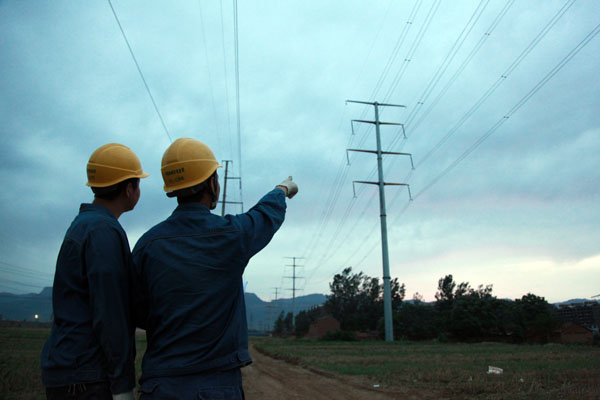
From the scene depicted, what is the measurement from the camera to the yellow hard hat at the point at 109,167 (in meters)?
2.50

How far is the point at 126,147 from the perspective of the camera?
266 centimetres

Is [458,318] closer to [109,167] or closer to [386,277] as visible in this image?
[386,277]

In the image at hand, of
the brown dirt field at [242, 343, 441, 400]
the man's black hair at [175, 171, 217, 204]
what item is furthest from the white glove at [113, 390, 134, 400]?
the brown dirt field at [242, 343, 441, 400]

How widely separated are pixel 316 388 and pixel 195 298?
35.5 ft

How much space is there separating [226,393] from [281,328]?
522 ft

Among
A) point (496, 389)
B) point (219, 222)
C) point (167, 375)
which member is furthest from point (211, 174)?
point (496, 389)

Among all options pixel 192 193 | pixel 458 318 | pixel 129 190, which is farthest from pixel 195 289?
pixel 458 318

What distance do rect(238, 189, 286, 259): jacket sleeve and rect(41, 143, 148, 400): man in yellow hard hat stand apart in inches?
24.9

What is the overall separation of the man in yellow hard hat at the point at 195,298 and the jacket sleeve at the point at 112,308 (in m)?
0.08

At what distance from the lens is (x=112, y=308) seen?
2006mm

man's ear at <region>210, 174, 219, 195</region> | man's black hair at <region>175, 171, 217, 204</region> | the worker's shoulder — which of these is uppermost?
man's ear at <region>210, 174, 219, 195</region>

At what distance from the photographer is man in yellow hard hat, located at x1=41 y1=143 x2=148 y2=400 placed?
6.55 feet

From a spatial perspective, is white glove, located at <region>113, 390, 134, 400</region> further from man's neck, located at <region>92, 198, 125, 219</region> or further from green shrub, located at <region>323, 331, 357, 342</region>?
green shrub, located at <region>323, 331, 357, 342</region>

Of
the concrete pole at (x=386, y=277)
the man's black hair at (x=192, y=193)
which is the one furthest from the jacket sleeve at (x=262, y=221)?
the concrete pole at (x=386, y=277)
